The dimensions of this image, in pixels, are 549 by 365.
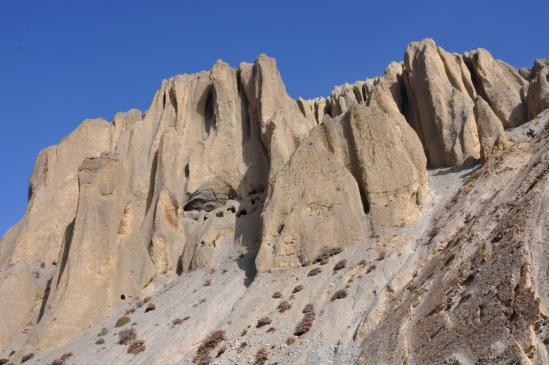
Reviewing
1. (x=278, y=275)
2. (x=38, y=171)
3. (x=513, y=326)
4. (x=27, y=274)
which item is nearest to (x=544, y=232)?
(x=513, y=326)

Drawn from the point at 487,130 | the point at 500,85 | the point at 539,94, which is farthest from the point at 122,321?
the point at 500,85

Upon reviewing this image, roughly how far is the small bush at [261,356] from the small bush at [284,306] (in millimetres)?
2359

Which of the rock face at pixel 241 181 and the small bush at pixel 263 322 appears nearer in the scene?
the small bush at pixel 263 322

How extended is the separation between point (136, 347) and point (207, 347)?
389 cm

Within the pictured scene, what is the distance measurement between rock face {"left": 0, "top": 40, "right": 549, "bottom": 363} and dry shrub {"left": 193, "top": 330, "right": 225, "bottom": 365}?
14.3 ft

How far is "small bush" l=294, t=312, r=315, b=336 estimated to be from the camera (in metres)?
21.1

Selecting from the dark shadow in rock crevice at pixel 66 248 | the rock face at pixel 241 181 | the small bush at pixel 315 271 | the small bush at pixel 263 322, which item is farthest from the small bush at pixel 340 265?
the dark shadow in rock crevice at pixel 66 248

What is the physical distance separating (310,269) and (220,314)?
Answer: 171 inches

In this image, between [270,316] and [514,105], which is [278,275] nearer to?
[270,316]

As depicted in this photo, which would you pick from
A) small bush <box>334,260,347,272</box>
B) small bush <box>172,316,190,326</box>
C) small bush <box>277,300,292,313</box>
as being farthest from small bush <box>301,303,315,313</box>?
small bush <box>172,316,190,326</box>

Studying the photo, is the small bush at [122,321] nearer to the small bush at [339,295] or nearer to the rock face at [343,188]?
the rock face at [343,188]

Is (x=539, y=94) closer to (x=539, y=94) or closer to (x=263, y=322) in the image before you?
(x=539, y=94)

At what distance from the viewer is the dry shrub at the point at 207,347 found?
22.0 m

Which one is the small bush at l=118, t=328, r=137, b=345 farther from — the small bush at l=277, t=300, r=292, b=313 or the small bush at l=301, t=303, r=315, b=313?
the small bush at l=301, t=303, r=315, b=313
